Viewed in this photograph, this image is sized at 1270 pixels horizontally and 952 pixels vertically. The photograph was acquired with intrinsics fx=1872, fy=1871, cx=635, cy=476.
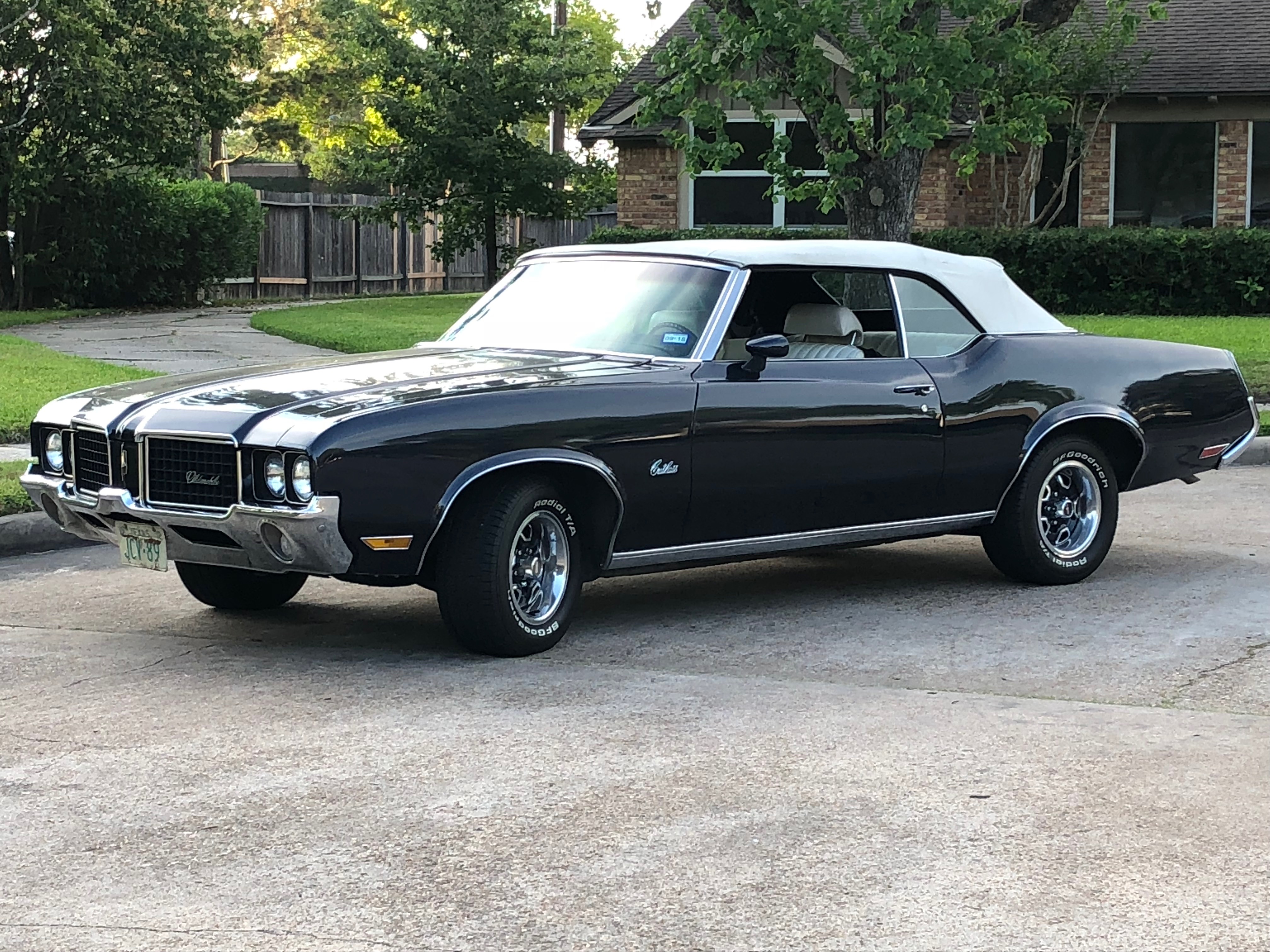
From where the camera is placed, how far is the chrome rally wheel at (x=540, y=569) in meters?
6.54

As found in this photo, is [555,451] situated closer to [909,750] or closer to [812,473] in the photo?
[812,473]

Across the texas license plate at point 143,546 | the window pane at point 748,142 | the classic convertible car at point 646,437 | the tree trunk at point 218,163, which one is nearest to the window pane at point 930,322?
the classic convertible car at point 646,437

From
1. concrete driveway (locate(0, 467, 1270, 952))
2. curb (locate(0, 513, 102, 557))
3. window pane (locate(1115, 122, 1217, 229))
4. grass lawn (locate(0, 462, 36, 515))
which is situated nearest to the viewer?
concrete driveway (locate(0, 467, 1270, 952))

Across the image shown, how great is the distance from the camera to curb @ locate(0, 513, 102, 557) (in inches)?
355

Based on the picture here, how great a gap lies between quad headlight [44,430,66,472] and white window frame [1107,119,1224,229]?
67.4ft

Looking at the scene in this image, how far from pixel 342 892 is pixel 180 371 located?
42.4 ft

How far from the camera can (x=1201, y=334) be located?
19531 mm

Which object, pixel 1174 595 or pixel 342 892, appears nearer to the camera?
pixel 342 892

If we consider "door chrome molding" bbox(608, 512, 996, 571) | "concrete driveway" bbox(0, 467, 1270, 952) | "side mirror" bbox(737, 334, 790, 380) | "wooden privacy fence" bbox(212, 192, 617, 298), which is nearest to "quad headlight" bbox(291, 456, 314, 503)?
"concrete driveway" bbox(0, 467, 1270, 952)

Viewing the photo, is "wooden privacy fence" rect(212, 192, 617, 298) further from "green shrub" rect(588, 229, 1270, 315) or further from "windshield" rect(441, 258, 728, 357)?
"windshield" rect(441, 258, 728, 357)

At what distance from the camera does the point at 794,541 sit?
23.8ft

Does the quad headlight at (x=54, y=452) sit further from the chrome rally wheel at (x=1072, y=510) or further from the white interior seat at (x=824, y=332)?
the chrome rally wheel at (x=1072, y=510)

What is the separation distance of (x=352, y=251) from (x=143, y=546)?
30375 millimetres

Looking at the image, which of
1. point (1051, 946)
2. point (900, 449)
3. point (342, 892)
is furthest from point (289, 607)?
point (1051, 946)
